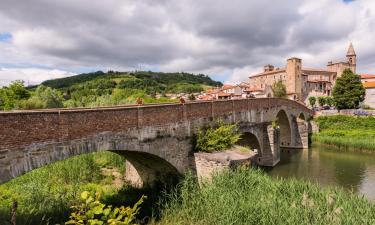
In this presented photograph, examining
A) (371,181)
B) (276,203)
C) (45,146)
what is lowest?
(371,181)

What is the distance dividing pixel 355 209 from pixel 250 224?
13.2 feet

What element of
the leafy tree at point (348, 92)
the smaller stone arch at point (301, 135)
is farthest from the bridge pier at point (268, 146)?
the leafy tree at point (348, 92)

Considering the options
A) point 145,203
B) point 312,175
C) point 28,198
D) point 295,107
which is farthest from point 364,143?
point 28,198

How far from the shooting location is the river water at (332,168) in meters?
17.6

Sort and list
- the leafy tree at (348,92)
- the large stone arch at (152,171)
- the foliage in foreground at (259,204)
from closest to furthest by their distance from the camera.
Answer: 1. the foliage in foreground at (259,204)
2. the large stone arch at (152,171)
3. the leafy tree at (348,92)

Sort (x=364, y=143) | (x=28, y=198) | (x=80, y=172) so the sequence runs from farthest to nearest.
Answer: (x=364, y=143)
(x=80, y=172)
(x=28, y=198)

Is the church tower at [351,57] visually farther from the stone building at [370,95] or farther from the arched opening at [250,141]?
the arched opening at [250,141]

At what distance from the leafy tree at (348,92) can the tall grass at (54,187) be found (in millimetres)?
43057

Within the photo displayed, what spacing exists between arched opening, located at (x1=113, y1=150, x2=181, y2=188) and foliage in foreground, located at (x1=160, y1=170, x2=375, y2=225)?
1059mm

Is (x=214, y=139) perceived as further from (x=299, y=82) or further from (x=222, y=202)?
(x=299, y=82)

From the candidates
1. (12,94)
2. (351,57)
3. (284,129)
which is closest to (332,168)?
(284,129)

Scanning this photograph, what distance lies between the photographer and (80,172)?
48.6 feet

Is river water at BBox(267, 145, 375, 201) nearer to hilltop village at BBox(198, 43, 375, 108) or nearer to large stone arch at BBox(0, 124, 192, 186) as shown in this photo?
large stone arch at BBox(0, 124, 192, 186)

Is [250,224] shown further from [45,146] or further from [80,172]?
[80,172]
